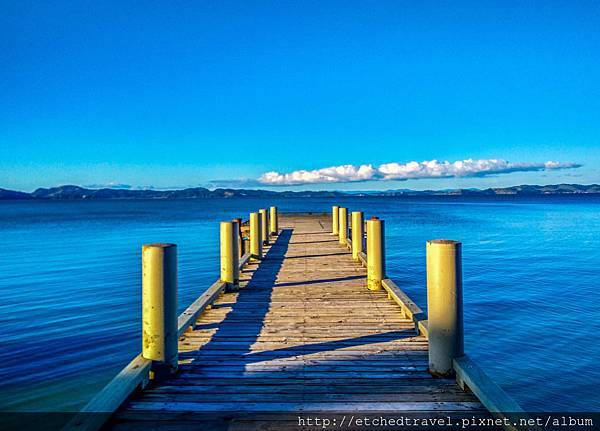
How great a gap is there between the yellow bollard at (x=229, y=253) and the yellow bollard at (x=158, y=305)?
3.82 m

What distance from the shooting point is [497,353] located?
29.0 feet

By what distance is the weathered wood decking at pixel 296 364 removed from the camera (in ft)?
11.6

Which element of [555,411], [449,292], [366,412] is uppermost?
[449,292]

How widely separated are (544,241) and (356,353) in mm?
28252

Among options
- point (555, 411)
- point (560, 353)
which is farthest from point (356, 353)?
point (560, 353)

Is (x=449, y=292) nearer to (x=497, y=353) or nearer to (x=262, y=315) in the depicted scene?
(x=262, y=315)

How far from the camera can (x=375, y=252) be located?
8148mm

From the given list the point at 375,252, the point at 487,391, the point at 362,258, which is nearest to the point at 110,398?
the point at 487,391

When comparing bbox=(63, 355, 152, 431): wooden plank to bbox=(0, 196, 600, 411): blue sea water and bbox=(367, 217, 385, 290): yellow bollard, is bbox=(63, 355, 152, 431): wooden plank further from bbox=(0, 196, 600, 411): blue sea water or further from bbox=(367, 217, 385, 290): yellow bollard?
bbox=(367, 217, 385, 290): yellow bollard

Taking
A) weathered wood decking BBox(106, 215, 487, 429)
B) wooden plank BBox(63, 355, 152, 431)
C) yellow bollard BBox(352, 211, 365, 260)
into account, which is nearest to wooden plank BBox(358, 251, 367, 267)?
yellow bollard BBox(352, 211, 365, 260)

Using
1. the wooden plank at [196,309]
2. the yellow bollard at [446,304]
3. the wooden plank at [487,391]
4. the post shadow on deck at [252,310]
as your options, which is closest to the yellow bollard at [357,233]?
the post shadow on deck at [252,310]

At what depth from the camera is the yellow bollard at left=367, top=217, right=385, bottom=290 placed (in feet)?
26.3

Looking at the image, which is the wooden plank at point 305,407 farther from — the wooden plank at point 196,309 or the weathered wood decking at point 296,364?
the wooden plank at point 196,309

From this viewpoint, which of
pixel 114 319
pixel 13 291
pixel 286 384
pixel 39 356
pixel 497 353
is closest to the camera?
pixel 286 384
